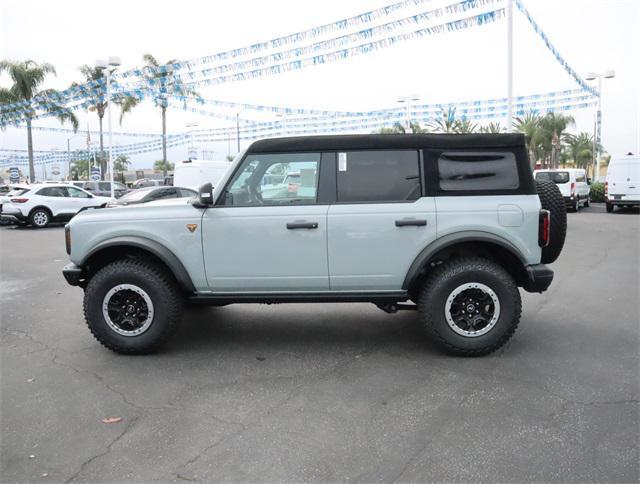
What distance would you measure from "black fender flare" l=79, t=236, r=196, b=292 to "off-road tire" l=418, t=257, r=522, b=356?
202cm

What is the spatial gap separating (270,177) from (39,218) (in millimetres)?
16598

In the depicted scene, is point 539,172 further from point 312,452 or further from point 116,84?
point 312,452

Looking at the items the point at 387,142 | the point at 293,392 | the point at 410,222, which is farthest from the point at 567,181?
the point at 293,392

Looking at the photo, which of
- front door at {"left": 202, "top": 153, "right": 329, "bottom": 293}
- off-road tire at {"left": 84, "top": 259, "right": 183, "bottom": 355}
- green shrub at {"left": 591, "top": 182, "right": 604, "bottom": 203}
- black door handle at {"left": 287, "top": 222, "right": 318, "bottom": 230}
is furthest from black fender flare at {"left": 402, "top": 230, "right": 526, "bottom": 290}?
green shrub at {"left": 591, "top": 182, "right": 604, "bottom": 203}

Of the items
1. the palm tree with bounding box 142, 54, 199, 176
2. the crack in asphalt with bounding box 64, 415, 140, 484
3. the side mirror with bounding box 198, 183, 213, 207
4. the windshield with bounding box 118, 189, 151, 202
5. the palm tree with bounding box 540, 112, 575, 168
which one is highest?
the palm tree with bounding box 540, 112, 575, 168

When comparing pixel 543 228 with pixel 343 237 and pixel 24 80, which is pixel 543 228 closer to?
pixel 343 237

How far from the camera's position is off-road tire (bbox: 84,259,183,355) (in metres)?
4.80

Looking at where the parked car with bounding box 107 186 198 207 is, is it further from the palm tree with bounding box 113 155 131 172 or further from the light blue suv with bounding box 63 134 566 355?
the palm tree with bounding box 113 155 131 172

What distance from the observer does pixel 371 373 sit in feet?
14.5

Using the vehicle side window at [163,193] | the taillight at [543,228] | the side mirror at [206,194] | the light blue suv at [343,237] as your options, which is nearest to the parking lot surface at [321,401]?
the light blue suv at [343,237]

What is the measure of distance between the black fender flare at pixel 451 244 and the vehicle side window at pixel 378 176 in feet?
1.47

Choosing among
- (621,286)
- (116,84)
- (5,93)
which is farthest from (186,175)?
(5,93)

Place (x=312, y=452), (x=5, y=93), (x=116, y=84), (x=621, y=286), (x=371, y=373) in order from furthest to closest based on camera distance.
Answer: (x=5, y=93) → (x=116, y=84) → (x=621, y=286) → (x=371, y=373) → (x=312, y=452)

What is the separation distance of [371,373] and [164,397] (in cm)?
157
